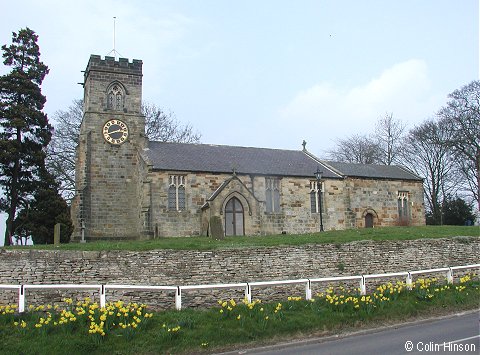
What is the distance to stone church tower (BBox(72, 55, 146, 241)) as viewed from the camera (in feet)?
109

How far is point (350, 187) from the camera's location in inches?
1494

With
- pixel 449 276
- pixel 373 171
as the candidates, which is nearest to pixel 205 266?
pixel 449 276

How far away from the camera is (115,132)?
35031 millimetres

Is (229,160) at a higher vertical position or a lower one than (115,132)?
lower

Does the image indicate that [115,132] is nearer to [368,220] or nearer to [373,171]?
[368,220]

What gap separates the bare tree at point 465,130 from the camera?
4603 cm

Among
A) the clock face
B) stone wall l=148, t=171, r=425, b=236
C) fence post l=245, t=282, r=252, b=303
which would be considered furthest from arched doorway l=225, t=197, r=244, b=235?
fence post l=245, t=282, r=252, b=303

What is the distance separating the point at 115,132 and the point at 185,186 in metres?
6.39

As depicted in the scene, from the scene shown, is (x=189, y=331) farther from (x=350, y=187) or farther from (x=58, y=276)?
(x=350, y=187)

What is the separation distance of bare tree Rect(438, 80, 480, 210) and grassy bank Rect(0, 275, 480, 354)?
33.9 metres

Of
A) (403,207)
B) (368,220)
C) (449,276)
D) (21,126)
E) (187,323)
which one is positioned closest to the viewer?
(187,323)

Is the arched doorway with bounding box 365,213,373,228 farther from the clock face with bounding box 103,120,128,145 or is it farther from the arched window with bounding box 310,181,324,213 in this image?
the clock face with bounding box 103,120,128,145

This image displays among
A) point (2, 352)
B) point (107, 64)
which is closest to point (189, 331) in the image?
point (2, 352)

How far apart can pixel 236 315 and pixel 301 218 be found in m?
22.8
